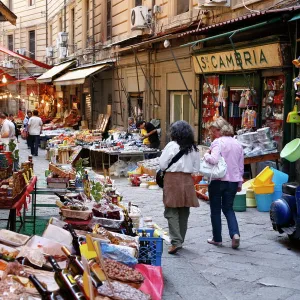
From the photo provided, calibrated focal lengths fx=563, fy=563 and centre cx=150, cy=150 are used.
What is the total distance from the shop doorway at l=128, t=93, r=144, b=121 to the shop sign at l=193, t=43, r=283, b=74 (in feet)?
17.2

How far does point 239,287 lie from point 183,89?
9951mm

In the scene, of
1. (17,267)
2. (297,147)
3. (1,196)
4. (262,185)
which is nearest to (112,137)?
(262,185)

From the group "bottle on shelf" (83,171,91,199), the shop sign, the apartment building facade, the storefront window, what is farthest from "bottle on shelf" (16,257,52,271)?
the storefront window

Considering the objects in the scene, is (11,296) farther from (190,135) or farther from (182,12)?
(182,12)

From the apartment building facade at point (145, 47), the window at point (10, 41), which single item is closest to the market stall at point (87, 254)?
the apartment building facade at point (145, 47)

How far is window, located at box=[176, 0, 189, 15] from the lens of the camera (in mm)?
15242

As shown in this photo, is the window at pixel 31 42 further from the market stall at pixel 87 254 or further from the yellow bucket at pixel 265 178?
the market stall at pixel 87 254

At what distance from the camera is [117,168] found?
14359mm

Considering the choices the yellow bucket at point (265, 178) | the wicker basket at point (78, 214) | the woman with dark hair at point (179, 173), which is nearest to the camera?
the wicker basket at point (78, 214)

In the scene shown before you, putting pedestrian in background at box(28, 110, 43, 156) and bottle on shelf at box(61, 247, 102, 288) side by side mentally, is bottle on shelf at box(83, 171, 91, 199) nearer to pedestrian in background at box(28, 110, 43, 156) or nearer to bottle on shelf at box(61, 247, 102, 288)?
bottle on shelf at box(61, 247, 102, 288)

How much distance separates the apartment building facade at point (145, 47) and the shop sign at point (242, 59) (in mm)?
194

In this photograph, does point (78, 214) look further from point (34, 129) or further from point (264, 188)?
point (34, 129)

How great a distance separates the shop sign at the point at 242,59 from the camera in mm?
10328

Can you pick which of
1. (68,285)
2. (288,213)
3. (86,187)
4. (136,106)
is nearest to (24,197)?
(86,187)
